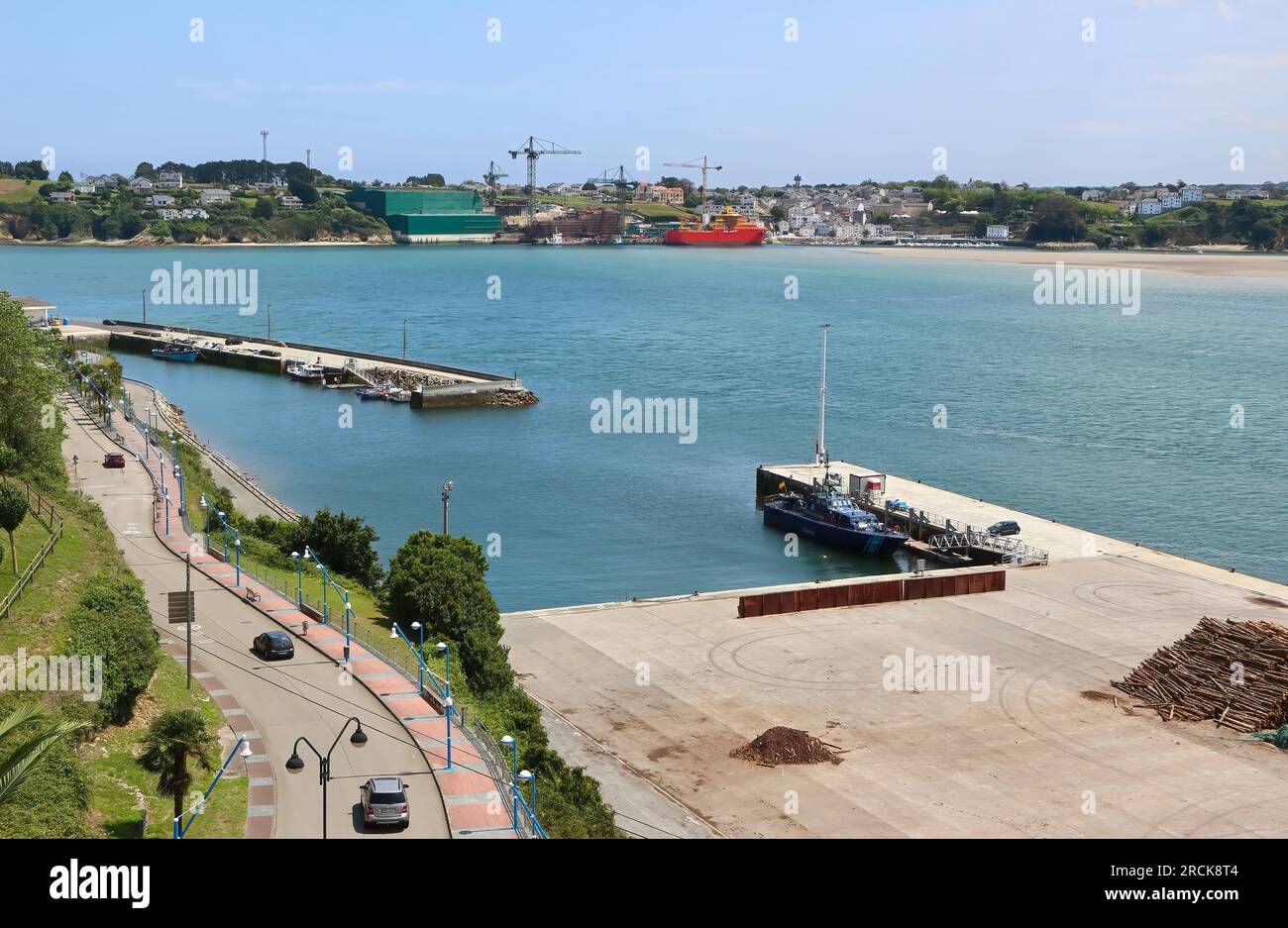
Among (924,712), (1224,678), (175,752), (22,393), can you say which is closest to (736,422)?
(22,393)

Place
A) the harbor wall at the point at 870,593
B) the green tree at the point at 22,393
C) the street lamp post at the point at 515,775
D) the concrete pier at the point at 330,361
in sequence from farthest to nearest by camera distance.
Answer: the concrete pier at the point at 330,361, the green tree at the point at 22,393, the harbor wall at the point at 870,593, the street lamp post at the point at 515,775

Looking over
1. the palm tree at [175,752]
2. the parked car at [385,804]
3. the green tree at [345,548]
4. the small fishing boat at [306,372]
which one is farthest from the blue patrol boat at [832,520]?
the small fishing boat at [306,372]


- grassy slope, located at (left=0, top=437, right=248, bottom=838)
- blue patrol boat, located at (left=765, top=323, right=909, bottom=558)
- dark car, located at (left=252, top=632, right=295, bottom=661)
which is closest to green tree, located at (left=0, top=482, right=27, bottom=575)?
grassy slope, located at (left=0, top=437, right=248, bottom=838)

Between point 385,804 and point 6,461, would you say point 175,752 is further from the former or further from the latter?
point 6,461

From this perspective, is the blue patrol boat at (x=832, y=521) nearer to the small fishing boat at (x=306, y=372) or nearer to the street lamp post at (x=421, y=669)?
the street lamp post at (x=421, y=669)

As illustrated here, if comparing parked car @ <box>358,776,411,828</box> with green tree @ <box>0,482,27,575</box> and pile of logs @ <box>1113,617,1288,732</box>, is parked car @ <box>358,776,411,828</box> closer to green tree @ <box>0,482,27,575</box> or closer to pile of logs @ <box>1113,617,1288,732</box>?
green tree @ <box>0,482,27,575</box>

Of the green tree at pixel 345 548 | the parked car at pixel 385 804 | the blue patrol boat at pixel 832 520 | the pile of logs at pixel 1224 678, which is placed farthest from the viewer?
the blue patrol boat at pixel 832 520
